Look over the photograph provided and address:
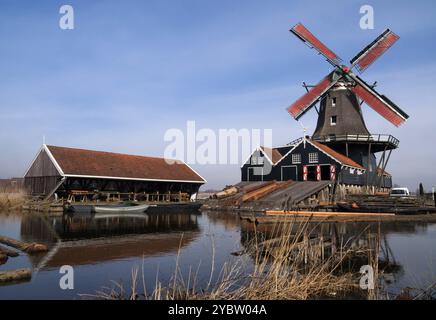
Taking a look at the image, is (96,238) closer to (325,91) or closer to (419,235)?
(419,235)

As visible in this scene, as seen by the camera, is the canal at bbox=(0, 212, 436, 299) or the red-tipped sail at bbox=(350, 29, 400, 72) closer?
the canal at bbox=(0, 212, 436, 299)

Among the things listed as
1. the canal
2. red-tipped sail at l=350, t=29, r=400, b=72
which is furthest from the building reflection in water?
red-tipped sail at l=350, t=29, r=400, b=72

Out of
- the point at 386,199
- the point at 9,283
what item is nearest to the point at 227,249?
the point at 9,283

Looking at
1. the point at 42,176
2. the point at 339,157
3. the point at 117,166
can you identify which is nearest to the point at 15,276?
the point at 42,176

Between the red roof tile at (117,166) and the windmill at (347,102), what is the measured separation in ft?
46.8

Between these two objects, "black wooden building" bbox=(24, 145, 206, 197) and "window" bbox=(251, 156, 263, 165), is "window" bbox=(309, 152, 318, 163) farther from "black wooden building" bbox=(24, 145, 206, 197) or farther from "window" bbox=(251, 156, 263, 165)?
"black wooden building" bbox=(24, 145, 206, 197)

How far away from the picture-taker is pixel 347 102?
37500 millimetres

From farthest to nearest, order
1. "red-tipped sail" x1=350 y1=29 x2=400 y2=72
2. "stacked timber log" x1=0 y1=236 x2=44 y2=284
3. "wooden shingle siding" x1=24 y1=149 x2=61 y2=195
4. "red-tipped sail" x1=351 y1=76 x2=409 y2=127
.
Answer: "red-tipped sail" x1=350 y1=29 x2=400 y2=72, "red-tipped sail" x1=351 y1=76 x2=409 y2=127, "wooden shingle siding" x1=24 y1=149 x2=61 y2=195, "stacked timber log" x1=0 y1=236 x2=44 y2=284

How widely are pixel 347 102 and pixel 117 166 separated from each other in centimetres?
2473

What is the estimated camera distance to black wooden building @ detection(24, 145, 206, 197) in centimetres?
3048

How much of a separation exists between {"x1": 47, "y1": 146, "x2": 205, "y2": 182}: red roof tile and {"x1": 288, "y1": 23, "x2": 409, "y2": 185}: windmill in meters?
14.3

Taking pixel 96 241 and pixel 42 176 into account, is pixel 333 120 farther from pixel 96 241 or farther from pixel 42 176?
pixel 96 241
